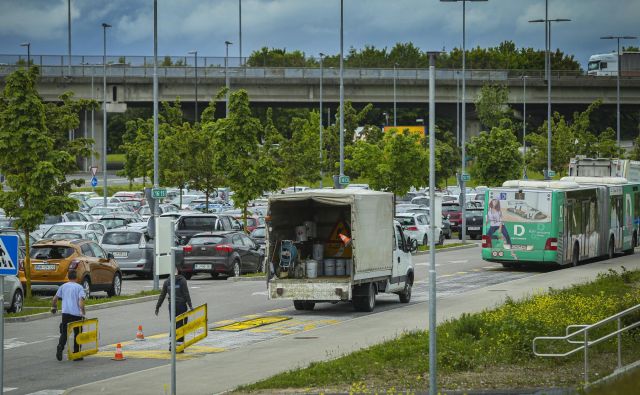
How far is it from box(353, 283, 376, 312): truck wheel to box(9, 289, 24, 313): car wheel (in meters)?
7.72

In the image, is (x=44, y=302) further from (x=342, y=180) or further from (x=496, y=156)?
(x=496, y=156)

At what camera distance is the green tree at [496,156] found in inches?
2657

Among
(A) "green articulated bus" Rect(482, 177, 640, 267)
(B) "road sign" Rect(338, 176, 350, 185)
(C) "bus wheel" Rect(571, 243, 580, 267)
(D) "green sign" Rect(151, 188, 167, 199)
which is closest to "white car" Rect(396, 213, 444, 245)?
(B) "road sign" Rect(338, 176, 350, 185)

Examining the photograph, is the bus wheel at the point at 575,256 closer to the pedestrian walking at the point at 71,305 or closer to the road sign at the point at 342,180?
the road sign at the point at 342,180

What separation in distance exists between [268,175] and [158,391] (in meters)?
30.7

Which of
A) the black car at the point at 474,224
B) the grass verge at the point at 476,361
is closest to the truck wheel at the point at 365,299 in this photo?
the grass verge at the point at 476,361

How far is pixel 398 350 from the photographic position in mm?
21234

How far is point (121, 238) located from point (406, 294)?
11.8 metres

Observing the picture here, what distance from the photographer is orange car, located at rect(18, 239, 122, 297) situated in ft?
105

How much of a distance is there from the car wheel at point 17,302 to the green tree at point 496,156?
4153cm

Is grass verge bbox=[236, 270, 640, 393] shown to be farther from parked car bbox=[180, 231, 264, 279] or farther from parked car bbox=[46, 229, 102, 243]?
parked car bbox=[46, 229, 102, 243]

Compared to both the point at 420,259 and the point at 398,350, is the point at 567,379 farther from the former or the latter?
the point at 420,259

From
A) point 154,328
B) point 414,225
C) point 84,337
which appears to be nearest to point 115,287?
point 154,328

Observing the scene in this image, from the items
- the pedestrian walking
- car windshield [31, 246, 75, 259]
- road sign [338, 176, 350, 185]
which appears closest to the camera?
the pedestrian walking
